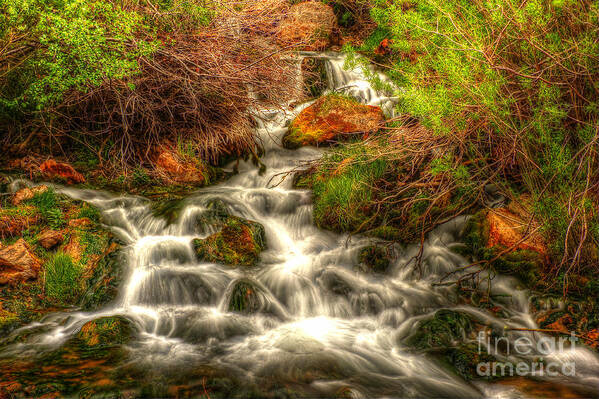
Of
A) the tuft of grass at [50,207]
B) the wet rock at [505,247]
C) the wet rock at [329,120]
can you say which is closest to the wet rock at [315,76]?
the wet rock at [329,120]

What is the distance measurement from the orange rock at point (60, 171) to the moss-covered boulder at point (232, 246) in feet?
8.13

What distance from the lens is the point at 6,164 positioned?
5.61m

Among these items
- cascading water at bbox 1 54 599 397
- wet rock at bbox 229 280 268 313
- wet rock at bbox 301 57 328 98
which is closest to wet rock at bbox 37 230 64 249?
cascading water at bbox 1 54 599 397

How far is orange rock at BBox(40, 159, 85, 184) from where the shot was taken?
5551 millimetres

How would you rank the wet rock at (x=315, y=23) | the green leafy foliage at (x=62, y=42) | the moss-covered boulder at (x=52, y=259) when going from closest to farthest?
the moss-covered boulder at (x=52, y=259)
the green leafy foliage at (x=62, y=42)
the wet rock at (x=315, y=23)

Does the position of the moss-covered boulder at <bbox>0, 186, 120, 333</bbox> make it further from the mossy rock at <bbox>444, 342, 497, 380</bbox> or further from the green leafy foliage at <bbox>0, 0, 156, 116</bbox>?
the mossy rock at <bbox>444, 342, 497, 380</bbox>

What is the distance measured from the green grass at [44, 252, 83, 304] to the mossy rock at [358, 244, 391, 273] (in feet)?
10.2

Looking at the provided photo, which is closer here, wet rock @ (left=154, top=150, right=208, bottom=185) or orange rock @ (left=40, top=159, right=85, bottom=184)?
orange rock @ (left=40, top=159, right=85, bottom=184)

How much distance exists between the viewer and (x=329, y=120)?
7.20m

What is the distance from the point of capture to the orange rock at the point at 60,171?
219 inches

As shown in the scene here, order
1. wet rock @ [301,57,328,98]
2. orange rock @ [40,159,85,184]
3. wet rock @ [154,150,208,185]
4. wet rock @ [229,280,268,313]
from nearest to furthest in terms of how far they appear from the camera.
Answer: wet rock @ [229,280,268,313] → orange rock @ [40,159,85,184] → wet rock @ [154,150,208,185] → wet rock @ [301,57,328,98]

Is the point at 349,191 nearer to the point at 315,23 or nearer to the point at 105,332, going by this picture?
the point at 105,332

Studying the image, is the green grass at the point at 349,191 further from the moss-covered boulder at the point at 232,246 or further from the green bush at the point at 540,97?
the green bush at the point at 540,97

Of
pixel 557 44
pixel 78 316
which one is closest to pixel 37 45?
pixel 78 316
